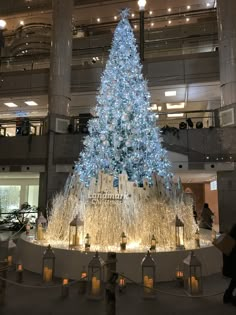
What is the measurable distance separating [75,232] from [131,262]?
1104 millimetres

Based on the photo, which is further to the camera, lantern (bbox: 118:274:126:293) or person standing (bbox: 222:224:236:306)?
lantern (bbox: 118:274:126:293)

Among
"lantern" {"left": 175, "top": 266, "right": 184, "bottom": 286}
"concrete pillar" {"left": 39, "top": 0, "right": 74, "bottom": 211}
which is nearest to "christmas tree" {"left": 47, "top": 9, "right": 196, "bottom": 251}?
"lantern" {"left": 175, "top": 266, "right": 184, "bottom": 286}

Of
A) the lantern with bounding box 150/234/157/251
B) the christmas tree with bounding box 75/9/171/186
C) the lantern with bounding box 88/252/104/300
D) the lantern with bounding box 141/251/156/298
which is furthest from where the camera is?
the christmas tree with bounding box 75/9/171/186

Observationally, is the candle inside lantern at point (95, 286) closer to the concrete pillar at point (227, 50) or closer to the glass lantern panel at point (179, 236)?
the glass lantern panel at point (179, 236)

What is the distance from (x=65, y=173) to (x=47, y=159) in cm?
85

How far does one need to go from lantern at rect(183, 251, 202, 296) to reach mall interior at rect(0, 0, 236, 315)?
12.6ft

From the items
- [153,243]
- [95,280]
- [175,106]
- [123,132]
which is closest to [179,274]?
[153,243]

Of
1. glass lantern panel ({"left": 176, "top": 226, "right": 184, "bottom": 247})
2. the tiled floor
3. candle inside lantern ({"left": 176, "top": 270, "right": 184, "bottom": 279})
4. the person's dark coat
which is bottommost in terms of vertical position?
the tiled floor

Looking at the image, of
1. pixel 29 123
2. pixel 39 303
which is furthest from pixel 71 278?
pixel 29 123

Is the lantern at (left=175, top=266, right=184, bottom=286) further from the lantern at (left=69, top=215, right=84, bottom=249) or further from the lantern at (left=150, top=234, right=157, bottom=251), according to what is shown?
the lantern at (left=69, top=215, right=84, bottom=249)

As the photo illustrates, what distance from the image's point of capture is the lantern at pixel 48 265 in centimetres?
418

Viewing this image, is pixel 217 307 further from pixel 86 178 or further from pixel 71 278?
pixel 86 178

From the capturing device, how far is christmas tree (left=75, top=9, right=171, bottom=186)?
7.42 metres

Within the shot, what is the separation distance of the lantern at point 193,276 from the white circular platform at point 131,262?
588mm
